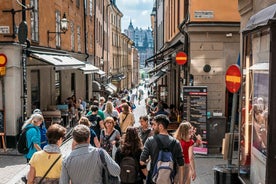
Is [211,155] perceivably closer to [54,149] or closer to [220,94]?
[220,94]

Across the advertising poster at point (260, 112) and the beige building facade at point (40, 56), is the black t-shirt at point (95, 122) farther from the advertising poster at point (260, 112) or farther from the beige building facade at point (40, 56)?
the beige building facade at point (40, 56)

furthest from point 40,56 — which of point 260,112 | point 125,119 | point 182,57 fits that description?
point 260,112

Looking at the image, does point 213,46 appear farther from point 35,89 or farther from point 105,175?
point 105,175

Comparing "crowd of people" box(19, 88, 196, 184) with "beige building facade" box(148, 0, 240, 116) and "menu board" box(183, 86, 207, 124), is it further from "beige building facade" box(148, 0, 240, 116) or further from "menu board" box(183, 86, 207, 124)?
"beige building facade" box(148, 0, 240, 116)

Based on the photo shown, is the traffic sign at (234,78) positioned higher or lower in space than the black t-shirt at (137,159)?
higher

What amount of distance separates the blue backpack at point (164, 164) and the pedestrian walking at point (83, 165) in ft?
4.52

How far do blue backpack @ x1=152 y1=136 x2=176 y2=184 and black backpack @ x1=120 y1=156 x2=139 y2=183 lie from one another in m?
0.34

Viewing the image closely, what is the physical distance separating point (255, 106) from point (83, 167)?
318 centimetres

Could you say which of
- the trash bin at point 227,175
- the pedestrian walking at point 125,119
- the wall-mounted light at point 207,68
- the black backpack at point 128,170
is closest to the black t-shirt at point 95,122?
the pedestrian walking at point 125,119

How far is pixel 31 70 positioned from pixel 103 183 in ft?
43.4

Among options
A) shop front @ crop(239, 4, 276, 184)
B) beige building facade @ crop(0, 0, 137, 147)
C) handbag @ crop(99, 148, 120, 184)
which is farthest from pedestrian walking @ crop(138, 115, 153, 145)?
beige building facade @ crop(0, 0, 137, 147)

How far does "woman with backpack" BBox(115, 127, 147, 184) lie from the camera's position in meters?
6.50

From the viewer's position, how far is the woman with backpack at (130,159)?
6504 millimetres

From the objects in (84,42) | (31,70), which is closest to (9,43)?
(31,70)
